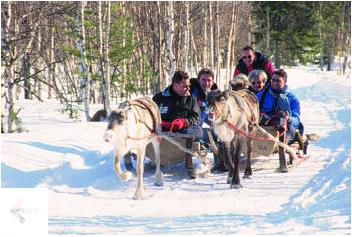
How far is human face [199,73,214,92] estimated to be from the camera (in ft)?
27.5

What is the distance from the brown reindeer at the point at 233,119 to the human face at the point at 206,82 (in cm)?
85

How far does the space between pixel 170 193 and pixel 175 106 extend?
1.50m

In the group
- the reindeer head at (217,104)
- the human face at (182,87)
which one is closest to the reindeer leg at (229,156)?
the reindeer head at (217,104)

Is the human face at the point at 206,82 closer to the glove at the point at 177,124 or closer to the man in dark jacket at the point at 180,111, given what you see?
the man in dark jacket at the point at 180,111

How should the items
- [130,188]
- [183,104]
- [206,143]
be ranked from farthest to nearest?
[206,143]
[183,104]
[130,188]

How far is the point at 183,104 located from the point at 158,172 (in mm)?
1140

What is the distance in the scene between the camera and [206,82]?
8.39m

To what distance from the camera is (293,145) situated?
28.8 ft

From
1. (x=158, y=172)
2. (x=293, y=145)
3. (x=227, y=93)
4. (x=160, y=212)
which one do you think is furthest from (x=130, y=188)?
(x=293, y=145)

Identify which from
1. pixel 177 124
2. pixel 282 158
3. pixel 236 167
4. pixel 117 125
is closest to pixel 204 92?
pixel 177 124

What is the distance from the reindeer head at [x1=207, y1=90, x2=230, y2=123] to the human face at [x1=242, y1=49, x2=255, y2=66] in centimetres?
247

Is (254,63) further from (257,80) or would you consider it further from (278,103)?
(278,103)

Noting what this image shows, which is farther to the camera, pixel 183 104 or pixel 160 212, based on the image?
pixel 183 104

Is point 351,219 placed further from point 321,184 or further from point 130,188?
point 130,188
